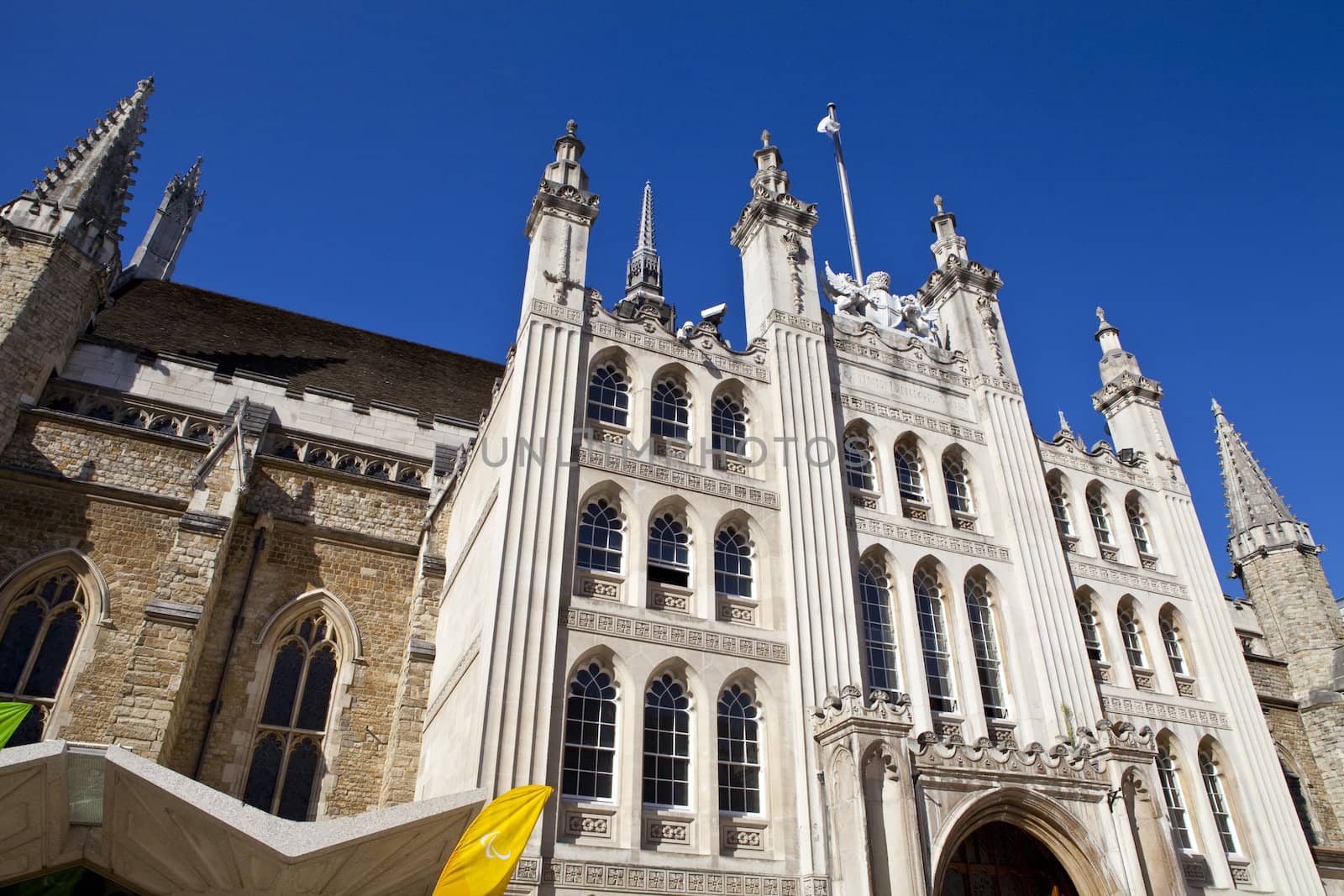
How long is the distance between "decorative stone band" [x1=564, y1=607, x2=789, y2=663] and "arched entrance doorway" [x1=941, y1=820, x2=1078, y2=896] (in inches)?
168

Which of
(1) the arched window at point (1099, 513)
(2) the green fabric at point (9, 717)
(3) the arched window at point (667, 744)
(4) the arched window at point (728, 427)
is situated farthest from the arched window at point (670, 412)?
(1) the arched window at point (1099, 513)

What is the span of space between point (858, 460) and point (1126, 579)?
269 inches

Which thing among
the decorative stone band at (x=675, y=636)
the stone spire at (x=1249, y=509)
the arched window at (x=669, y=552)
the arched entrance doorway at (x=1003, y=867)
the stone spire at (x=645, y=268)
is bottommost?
the arched entrance doorway at (x=1003, y=867)

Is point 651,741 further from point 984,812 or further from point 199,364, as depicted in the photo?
point 199,364

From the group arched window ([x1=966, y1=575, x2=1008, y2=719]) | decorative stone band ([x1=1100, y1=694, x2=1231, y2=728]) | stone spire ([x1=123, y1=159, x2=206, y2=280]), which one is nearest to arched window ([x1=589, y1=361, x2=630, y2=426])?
arched window ([x1=966, y1=575, x2=1008, y2=719])

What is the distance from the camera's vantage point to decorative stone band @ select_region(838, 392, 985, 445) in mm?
18922

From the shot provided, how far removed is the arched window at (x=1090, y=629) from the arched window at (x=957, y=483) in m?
3.06

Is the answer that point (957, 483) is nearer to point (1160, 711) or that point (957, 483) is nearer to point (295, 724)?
point (1160, 711)

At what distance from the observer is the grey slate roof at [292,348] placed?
22375mm

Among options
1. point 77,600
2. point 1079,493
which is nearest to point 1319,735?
point 1079,493

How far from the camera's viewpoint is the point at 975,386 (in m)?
21.0

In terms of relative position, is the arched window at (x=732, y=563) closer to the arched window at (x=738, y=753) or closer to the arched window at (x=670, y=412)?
the arched window at (x=738, y=753)

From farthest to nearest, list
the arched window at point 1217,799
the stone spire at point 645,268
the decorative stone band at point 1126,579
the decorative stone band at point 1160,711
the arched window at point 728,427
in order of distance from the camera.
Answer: the stone spire at point 645,268 < the decorative stone band at point 1126,579 < the decorative stone band at point 1160,711 < the arched window at point 1217,799 < the arched window at point 728,427

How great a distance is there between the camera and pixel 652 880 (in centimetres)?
1218
